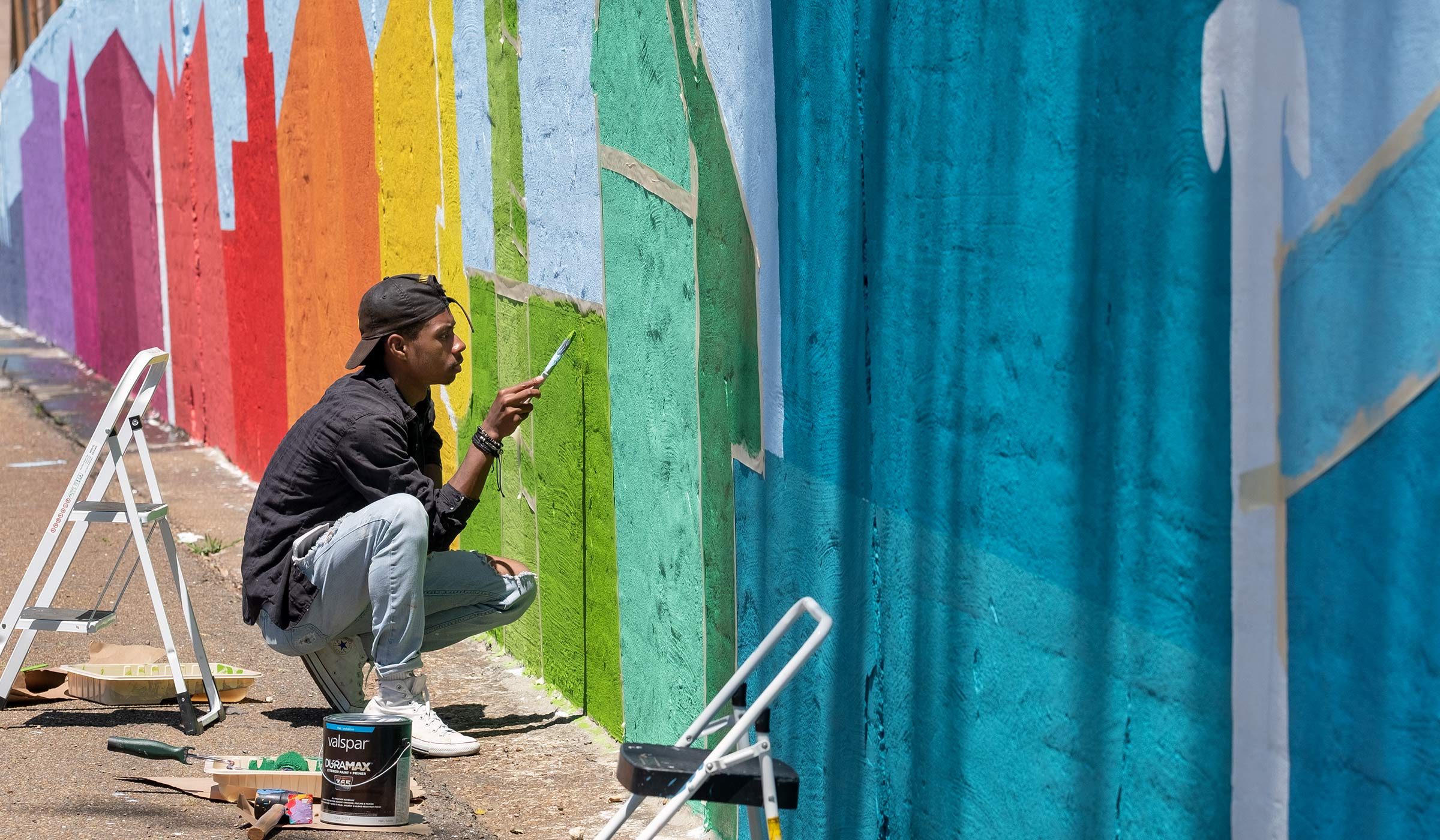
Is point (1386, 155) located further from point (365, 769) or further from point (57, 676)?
point (57, 676)

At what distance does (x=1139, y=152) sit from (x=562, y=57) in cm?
301

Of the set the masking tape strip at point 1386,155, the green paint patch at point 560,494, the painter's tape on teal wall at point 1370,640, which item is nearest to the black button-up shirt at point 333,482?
the green paint patch at point 560,494

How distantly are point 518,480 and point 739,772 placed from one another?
310 cm

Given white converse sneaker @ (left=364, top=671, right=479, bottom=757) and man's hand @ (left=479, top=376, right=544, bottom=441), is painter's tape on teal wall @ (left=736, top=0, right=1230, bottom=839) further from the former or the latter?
white converse sneaker @ (left=364, top=671, right=479, bottom=757)

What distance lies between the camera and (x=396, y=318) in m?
4.87

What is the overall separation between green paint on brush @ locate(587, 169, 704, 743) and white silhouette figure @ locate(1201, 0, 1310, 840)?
2145mm

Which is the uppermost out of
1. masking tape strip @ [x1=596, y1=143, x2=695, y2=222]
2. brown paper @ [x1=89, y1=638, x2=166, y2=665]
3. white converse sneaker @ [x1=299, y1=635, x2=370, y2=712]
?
masking tape strip @ [x1=596, y1=143, x2=695, y2=222]

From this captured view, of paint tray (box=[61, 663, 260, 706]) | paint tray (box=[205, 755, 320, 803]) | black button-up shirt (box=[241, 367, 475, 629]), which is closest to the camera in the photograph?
paint tray (box=[205, 755, 320, 803])

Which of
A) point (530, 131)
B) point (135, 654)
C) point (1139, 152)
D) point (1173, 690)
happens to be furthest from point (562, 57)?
point (1173, 690)

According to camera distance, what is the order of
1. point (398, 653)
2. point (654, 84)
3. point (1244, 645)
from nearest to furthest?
point (1244, 645), point (654, 84), point (398, 653)

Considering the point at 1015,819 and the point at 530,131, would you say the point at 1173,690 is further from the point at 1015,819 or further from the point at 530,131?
the point at 530,131

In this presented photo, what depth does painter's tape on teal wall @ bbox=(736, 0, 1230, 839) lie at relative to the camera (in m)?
2.40

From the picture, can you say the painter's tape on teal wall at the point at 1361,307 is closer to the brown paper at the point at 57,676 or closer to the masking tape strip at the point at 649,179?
the masking tape strip at the point at 649,179

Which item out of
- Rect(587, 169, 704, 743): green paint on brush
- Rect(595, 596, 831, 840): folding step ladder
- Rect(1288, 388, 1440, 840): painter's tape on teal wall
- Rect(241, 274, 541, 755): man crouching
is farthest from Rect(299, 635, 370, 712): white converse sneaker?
Rect(1288, 388, 1440, 840): painter's tape on teal wall
